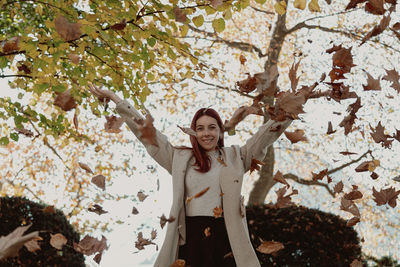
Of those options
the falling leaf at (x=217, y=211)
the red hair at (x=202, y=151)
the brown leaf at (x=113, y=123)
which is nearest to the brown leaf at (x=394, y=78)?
the red hair at (x=202, y=151)

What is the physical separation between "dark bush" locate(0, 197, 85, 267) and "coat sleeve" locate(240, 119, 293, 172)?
3004 millimetres

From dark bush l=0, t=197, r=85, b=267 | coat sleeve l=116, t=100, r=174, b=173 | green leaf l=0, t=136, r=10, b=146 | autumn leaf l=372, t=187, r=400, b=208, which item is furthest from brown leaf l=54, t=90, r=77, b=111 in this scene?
dark bush l=0, t=197, r=85, b=267

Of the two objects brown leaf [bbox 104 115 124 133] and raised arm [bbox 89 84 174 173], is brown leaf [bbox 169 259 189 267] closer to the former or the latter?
raised arm [bbox 89 84 174 173]

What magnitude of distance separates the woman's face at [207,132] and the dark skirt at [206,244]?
23.0 inches

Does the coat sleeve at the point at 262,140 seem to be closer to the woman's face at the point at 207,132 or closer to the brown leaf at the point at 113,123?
the woman's face at the point at 207,132

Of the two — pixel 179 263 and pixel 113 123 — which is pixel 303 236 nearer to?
pixel 179 263

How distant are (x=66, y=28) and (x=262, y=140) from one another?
1573mm

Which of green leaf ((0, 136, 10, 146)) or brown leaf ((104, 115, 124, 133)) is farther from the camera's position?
green leaf ((0, 136, 10, 146))

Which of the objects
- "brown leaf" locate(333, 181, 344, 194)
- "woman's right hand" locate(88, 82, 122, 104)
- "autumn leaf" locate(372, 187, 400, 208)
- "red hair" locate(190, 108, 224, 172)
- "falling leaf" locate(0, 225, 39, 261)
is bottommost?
"falling leaf" locate(0, 225, 39, 261)

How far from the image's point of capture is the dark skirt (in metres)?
2.91

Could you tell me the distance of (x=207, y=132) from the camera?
320cm

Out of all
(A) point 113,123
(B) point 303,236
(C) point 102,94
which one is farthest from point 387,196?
(B) point 303,236

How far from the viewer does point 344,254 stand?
227 inches

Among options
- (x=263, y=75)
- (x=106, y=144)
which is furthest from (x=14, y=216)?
(x=106, y=144)
